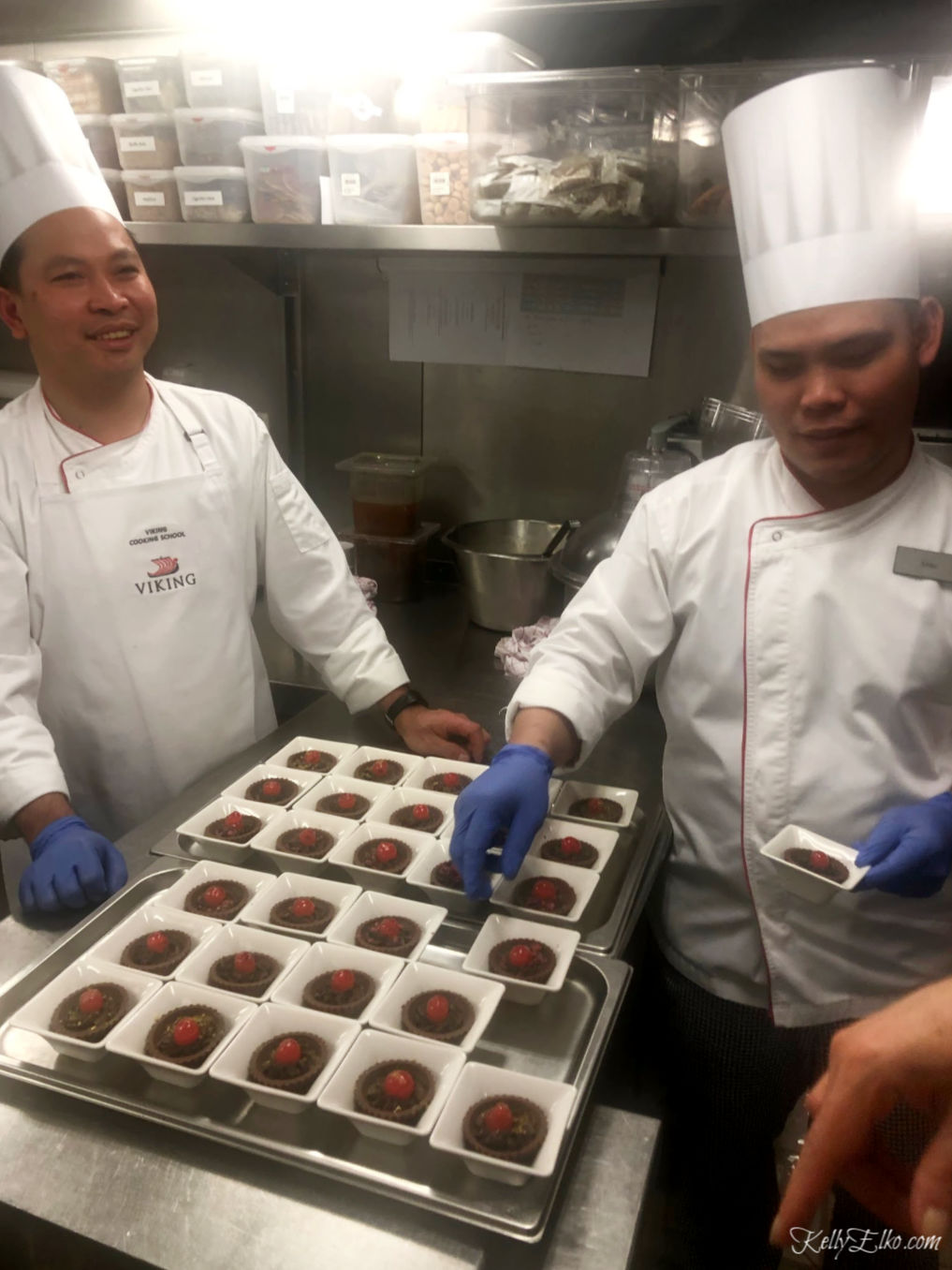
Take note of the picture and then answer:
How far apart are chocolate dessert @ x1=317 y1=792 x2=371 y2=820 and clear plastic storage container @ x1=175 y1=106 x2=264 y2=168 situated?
130 centimetres

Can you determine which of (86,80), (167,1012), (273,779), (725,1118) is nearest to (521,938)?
(167,1012)

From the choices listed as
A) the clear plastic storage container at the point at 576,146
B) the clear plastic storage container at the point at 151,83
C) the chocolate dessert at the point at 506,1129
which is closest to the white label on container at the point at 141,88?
the clear plastic storage container at the point at 151,83

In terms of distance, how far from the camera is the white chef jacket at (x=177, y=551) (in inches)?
50.0

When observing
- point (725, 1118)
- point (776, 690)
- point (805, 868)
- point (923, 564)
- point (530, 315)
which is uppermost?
point (530, 315)

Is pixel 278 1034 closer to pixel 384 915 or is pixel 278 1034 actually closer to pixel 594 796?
pixel 384 915

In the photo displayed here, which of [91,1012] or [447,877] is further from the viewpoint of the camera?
[447,877]

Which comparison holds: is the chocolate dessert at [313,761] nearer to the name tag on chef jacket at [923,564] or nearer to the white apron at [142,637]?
the white apron at [142,637]

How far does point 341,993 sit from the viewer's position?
36.6 inches

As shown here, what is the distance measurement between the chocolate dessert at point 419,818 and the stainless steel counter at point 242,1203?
1.49ft

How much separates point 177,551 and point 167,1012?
2.49 ft

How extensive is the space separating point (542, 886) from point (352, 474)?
1353mm

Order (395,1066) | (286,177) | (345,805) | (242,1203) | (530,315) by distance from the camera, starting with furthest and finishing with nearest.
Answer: (530,315) < (286,177) < (345,805) < (395,1066) < (242,1203)

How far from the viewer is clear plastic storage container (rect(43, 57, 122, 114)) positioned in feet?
6.02

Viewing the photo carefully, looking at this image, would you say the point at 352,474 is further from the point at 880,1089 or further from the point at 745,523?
the point at 880,1089
